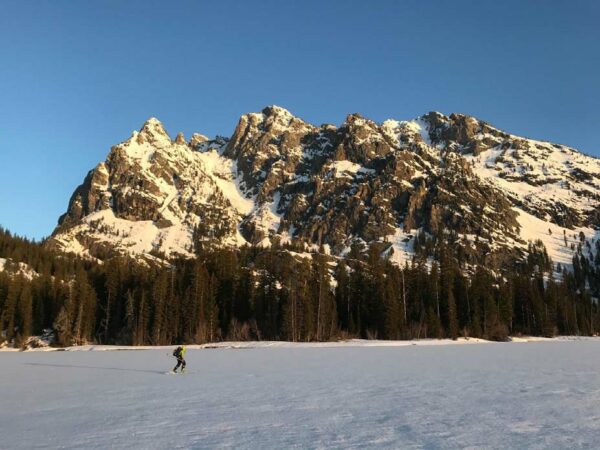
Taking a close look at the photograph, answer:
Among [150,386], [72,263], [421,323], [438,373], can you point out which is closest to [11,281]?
[72,263]

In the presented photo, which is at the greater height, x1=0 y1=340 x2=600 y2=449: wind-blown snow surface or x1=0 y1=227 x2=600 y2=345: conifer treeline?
x1=0 y1=227 x2=600 y2=345: conifer treeline

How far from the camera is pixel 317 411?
15.3m

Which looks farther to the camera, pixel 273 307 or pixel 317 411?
pixel 273 307

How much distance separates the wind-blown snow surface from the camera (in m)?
11.4

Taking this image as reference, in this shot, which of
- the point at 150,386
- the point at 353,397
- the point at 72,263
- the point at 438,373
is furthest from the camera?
the point at 72,263

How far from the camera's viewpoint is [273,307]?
8912cm

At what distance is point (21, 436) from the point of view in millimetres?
13055

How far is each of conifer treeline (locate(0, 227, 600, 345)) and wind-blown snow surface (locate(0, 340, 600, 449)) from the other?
55.5 meters

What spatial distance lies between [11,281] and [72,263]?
2533 inches

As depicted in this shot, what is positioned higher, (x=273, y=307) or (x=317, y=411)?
(x=273, y=307)

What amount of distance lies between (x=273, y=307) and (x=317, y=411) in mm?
74621

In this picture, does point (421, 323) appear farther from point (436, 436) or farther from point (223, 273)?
point (436, 436)

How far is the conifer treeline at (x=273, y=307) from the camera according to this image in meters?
81.9

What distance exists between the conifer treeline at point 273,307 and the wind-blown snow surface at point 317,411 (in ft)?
182
